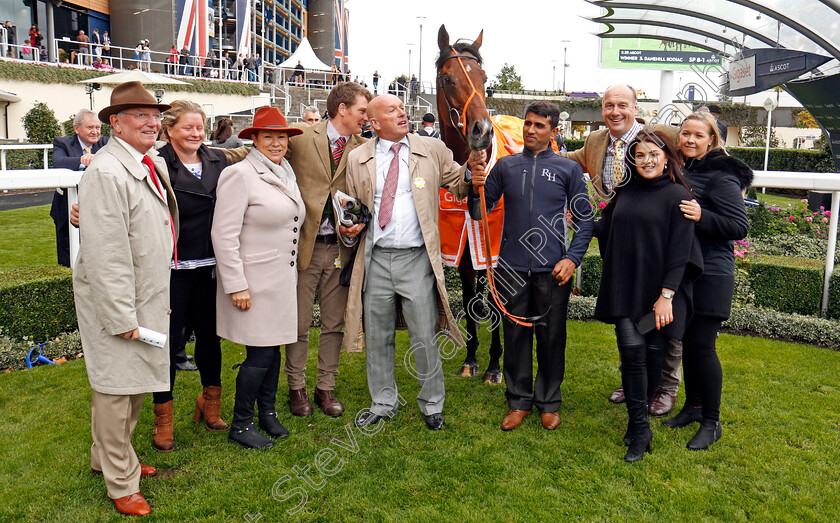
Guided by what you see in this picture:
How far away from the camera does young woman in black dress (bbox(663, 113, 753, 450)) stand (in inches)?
146

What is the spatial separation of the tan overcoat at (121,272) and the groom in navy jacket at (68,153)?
307 centimetres

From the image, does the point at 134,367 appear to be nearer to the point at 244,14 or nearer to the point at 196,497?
the point at 196,497

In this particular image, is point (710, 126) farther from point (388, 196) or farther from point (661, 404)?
point (388, 196)

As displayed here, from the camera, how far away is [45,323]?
211 inches

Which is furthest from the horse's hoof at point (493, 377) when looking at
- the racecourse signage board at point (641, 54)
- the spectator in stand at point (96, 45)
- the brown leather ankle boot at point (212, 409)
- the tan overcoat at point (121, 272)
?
the racecourse signage board at point (641, 54)

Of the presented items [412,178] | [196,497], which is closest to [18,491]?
[196,497]

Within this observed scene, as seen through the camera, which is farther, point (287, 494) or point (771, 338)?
point (771, 338)

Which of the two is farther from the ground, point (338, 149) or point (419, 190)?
point (338, 149)

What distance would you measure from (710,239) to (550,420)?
154cm

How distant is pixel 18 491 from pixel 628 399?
11.3ft

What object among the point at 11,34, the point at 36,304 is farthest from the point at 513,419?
the point at 11,34

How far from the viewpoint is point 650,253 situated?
3.61 metres

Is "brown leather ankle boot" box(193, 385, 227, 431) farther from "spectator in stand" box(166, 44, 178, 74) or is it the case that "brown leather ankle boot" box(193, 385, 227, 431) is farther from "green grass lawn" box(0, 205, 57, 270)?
"spectator in stand" box(166, 44, 178, 74)

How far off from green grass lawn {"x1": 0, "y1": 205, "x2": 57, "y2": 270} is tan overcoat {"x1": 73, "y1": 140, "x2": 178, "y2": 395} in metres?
5.75
